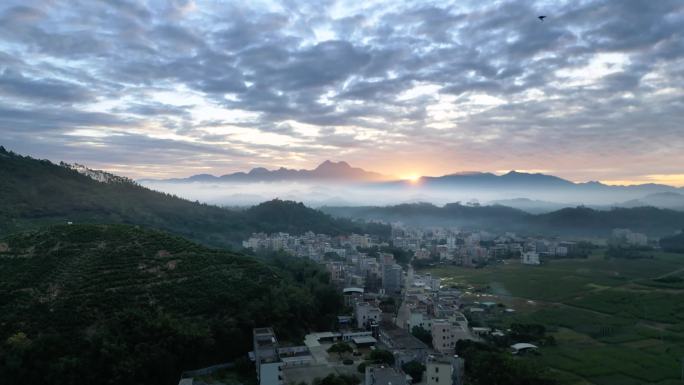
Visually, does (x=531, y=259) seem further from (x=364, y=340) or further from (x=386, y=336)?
(x=364, y=340)

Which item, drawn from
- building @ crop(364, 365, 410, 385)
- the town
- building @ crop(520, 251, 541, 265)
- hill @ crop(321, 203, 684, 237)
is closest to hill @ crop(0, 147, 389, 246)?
the town

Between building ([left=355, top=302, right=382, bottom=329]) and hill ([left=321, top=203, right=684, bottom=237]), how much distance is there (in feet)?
258

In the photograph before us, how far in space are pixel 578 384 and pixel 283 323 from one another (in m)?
14.1

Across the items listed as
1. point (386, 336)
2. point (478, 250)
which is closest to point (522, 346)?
point (386, 336)

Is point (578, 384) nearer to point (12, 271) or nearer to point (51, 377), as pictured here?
point (51, 377)

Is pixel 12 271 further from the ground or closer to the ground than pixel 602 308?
further from the ground

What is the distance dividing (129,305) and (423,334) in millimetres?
15140

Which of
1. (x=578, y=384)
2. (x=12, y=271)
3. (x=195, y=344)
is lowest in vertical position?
(x=578, y=384)

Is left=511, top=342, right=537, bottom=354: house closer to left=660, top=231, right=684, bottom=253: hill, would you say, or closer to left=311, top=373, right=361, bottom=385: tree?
left=311, top=373, right=361, bottom=385: tree

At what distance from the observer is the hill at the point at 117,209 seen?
4644 cm

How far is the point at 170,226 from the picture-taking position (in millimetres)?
60281

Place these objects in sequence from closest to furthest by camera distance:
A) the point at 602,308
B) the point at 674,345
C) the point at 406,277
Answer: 1. the point at 674,345
2. the point at 602,308
3. the point at 406,277

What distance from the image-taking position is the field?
23141mm

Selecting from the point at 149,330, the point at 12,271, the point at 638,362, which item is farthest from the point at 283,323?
the point at 638,362
